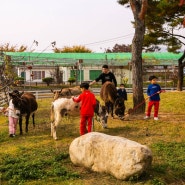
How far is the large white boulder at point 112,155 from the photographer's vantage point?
640cm

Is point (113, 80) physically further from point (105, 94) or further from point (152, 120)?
point (152, 120)

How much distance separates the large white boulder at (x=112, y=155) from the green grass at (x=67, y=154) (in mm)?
171

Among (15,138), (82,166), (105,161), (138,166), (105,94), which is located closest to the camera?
(138,166)

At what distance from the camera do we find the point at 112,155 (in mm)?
6758

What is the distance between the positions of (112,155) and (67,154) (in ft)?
6.16

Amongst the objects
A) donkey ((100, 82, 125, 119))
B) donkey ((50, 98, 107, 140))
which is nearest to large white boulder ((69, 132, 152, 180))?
donkey ((50, 98, 107, 140))

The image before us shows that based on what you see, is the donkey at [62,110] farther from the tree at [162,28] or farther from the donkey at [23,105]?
the tree at [162,28]

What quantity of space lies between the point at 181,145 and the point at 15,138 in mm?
5501

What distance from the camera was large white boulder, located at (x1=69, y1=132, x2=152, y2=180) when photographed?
6402 millimetres

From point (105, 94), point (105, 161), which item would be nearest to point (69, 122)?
point (105, 94)

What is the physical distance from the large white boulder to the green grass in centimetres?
17

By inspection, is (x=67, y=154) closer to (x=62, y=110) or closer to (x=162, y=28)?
(x=62, y=110)

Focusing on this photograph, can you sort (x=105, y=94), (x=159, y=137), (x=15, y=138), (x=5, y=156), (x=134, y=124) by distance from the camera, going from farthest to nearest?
(x=105, y=94), (x=134, y=124), (x=15, y=138), (x=159, y=137), (x=5, y=156)

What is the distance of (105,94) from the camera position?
13.2 meters
